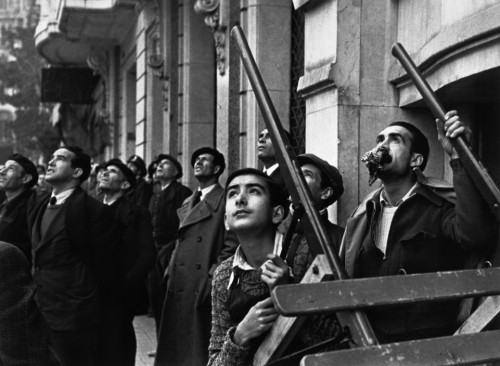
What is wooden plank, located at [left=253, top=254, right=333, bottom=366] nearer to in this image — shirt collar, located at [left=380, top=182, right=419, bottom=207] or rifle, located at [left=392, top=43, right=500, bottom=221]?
rifle, located at [left=392, top=43, right=500, bottom=221]

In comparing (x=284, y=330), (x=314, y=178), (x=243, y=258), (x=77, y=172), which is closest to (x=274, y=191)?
(x=243, y=258)

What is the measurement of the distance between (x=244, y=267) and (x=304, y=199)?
0.43 metres

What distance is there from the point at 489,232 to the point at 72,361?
3.83 metres

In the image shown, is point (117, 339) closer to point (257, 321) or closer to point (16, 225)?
point (16, 225)

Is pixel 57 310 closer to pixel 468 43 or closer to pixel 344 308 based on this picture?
pixel 468 43

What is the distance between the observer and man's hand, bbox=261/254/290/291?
3408 millimetres

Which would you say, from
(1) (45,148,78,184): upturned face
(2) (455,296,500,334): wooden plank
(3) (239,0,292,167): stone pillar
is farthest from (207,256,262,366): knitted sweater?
(3) (239,0,292,167): stone pillar

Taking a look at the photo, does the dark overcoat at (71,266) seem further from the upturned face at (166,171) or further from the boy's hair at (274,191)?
the upturned face at (166,171)

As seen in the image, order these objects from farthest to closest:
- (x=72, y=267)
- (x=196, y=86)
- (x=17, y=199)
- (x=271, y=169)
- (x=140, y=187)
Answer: (x=196, y=86) → (x=140, y=187) → (x=17, y=199) → (x=72, y=267) → (x=271, y=169)

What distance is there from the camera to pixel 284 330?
3406mm

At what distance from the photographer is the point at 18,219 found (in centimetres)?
841

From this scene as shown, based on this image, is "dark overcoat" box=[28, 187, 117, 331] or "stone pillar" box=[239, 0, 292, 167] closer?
"dark overcoat" box=[28, 187, 117, 331]

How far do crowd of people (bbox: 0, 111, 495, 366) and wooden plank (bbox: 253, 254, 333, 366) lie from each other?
0.17 feet

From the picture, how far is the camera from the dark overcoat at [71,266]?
6859mm
